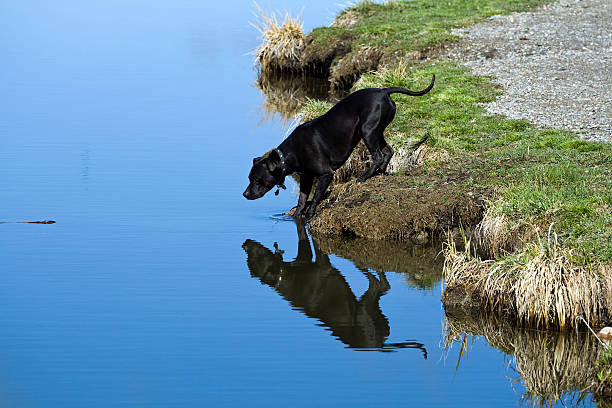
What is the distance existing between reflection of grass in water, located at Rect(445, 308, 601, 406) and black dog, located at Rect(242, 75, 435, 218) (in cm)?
360

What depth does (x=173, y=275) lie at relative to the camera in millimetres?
9953

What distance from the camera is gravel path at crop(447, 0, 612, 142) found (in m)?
14.9

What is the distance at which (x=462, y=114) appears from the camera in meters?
15.1

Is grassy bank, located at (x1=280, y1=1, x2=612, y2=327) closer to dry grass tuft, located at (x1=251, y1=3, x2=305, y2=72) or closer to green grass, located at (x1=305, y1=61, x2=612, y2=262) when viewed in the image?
green grass, located at (x1=305, y1=61, x2=612, y2=262)

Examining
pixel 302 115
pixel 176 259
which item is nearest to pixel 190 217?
pixel 176 259

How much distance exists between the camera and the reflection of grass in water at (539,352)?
7352 mm

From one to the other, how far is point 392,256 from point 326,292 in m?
1.26

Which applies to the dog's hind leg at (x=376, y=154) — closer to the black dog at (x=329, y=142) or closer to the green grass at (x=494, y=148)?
the black dog at (x=329, y=142)

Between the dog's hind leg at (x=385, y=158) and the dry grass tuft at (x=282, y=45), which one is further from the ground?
the dry grass tuft at (x=282, y=45)

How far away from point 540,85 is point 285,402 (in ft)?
38.1

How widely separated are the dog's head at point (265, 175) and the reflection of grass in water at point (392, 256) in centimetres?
105

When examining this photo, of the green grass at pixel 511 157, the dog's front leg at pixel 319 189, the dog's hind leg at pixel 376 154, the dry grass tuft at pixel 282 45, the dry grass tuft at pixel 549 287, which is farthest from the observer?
the dry grass tuft at pixel 282 45

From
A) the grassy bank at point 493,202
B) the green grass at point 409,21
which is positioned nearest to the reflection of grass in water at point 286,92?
the green grass at point 409,21

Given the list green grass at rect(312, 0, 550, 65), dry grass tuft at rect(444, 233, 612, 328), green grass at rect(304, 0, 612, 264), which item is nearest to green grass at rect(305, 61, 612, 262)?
green grass at rect(304, 0, 612, 264)
